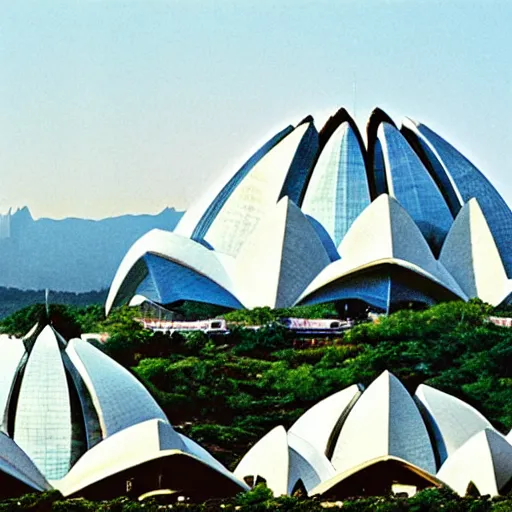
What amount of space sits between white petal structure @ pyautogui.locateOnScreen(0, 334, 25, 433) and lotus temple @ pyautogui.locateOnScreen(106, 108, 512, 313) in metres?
10.5

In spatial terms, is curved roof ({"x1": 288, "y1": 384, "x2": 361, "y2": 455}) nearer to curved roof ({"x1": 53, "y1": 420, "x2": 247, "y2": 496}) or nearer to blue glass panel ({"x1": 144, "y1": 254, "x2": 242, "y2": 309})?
curved roof ({"x1": 53, "y1": 420, "x2": 247, "y2": 496})

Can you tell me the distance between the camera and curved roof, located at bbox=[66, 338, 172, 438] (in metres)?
23.7

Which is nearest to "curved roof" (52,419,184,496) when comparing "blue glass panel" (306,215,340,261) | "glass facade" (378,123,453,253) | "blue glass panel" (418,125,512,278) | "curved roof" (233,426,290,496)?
"curved roof" (233,426,290,496)

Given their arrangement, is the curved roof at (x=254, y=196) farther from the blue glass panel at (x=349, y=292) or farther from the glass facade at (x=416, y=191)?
the blue glass panel at (x=349, y=292)

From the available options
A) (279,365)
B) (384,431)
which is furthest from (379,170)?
(384,431)

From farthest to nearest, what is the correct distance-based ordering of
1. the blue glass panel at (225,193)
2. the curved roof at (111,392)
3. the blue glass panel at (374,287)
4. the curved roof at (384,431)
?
the blue glass panel at (225,193), the blue glass panel at (374,287), the curved roof at (384,431), the curved roof at (111,392)

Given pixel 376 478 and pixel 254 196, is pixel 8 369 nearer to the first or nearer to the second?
pixel 376 478

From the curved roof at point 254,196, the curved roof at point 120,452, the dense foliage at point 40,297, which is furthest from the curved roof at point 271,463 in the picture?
the dense foliage at point 40,297

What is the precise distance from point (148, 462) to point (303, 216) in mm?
13904

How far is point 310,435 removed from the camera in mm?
25828

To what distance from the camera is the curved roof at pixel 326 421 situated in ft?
84.0

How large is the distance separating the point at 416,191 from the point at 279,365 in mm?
8767

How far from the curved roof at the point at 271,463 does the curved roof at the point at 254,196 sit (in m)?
12.4

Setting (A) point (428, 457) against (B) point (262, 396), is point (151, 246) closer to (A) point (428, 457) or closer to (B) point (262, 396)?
(B) point (262, 396)
